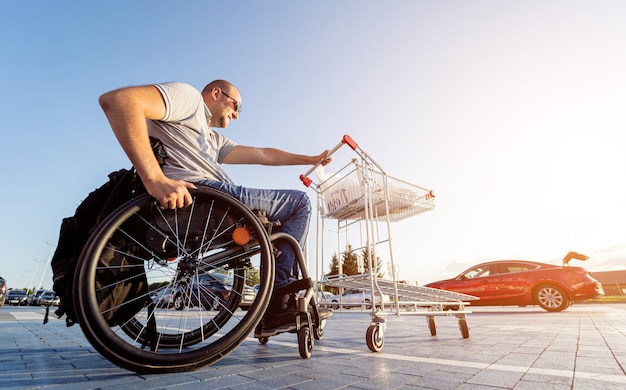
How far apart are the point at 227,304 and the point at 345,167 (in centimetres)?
196

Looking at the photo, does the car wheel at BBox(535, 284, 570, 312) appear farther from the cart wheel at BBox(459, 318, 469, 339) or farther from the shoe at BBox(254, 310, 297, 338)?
the shoe at BBox(254, 310, 297, 338)

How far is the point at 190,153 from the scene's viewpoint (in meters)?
1.86

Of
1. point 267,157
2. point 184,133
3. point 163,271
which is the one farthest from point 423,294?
point 184,133

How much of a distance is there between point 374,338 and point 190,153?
1883mm

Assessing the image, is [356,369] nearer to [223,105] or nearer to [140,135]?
[140,135]

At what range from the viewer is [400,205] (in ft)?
13.1

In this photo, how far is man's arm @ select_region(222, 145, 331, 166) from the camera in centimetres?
280

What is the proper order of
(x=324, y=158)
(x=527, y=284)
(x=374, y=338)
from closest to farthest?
(x=374, y=338)
(x=324, y=158)
(x=527, y=284)

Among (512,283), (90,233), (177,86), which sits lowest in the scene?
(90,233)

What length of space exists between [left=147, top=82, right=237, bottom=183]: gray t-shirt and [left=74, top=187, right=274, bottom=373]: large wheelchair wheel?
30cm

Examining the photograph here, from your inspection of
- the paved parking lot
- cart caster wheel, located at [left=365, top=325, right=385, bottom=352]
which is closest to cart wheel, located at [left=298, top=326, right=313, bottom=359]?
the paved parking lot

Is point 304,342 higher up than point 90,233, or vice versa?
point 90,233

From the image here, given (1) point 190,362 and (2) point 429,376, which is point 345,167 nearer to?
(2) point 429,376

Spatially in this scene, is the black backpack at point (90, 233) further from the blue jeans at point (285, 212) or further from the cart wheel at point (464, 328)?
the cart wheel at point (464, 328)
